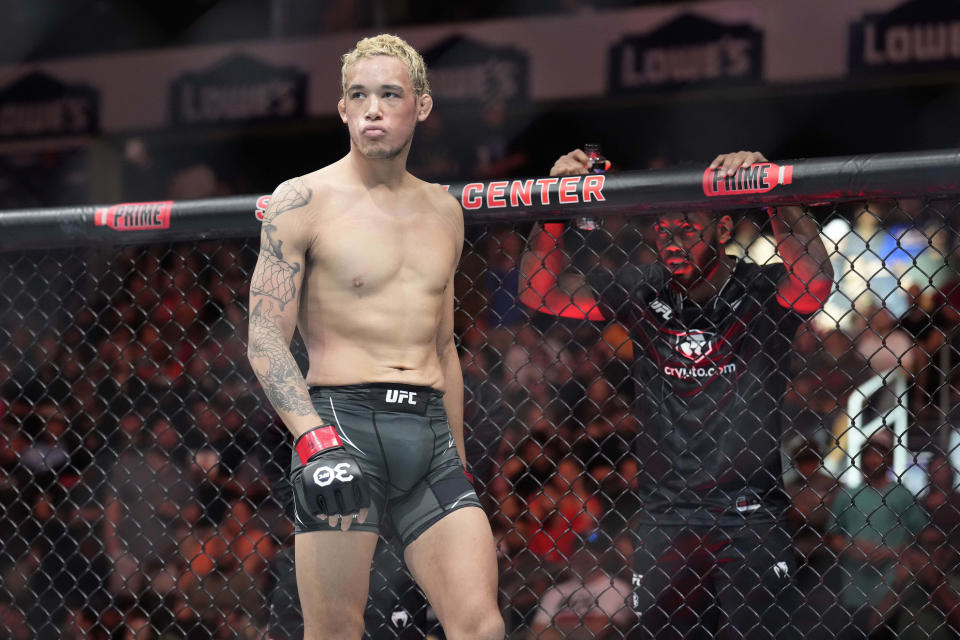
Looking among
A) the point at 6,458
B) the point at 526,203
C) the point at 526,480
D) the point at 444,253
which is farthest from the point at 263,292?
the point at 6,458

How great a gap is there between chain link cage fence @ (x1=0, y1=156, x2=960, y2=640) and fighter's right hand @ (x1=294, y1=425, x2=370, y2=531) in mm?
827

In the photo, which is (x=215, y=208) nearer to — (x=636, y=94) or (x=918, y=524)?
(x=918, y=524)

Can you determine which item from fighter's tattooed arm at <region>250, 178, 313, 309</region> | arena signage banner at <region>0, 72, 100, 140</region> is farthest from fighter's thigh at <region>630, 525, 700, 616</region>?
arena signage banner at <region>0, 72, 100, 140</region>

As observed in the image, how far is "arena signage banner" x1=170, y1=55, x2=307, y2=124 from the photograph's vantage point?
627 cm

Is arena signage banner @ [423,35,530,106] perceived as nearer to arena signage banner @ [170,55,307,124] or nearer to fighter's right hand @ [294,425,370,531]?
arena signage banner @ [170,55,307,124]

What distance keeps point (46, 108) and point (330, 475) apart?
567cm

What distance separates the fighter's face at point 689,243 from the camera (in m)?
2.62

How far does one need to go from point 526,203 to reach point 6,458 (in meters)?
3.38

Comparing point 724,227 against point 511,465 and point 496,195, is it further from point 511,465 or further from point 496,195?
point 511,465

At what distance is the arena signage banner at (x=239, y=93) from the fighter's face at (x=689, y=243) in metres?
3.95

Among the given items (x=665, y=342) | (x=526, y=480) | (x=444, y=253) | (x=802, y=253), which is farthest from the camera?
(x=526, y=480)

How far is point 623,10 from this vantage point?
5684 mm

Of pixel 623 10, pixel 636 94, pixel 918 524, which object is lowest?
pixel 918 524

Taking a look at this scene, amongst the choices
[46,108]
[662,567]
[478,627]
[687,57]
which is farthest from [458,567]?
[46,108]
